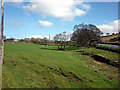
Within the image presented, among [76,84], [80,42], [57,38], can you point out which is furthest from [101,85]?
[80,42]

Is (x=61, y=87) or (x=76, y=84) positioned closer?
(x=61, y=87)

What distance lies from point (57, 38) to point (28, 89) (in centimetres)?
3185

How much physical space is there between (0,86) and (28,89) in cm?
163

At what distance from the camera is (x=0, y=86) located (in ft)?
16.3

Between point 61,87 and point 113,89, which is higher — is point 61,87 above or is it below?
above

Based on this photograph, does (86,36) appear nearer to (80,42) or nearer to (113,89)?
(80,42)

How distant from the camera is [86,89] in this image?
6.24 meters

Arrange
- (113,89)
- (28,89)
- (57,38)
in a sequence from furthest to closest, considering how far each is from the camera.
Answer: (57,38)
(113,89)
(28,89)

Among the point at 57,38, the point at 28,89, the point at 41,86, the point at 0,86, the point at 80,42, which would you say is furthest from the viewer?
the point at 80,42

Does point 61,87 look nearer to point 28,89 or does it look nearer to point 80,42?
point 28,89

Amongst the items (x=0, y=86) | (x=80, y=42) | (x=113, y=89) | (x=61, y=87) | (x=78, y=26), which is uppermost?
(x=78, y=26)

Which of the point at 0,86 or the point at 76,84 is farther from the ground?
the point at 0,86

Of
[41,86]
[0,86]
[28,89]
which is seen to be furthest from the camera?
[41,86]

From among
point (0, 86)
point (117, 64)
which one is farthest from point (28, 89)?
point (117, 64)
